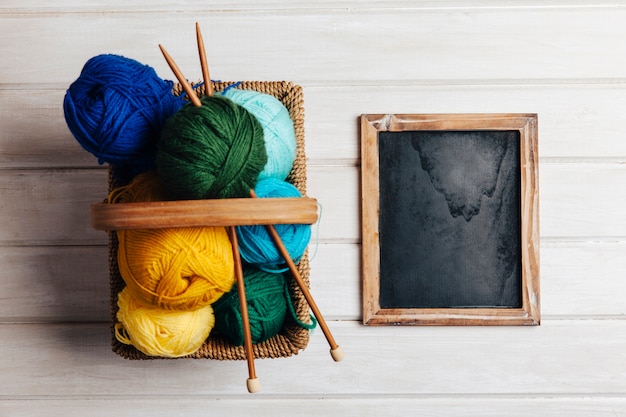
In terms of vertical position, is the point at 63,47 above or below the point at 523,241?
above

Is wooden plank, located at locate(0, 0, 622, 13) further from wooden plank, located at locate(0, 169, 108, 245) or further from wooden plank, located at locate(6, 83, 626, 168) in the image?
wooden plank, located at locate(0, 169, 108, 245)

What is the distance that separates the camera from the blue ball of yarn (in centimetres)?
56

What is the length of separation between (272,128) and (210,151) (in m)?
0.10

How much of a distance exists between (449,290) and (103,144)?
1.58 ft

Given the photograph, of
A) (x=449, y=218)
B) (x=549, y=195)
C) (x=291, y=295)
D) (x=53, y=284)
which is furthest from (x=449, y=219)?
(x=53, y=284)

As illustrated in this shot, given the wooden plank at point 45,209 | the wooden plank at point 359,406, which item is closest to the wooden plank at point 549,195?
the wooden plank at point 45,209

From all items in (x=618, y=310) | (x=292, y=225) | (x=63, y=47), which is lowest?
(x=618, y=310)

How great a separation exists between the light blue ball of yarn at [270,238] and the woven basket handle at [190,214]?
33 millimetres

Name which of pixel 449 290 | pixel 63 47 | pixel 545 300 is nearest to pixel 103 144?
pixel 63 47

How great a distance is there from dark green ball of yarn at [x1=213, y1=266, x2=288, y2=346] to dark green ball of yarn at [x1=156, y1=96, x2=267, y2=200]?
4.4 inches

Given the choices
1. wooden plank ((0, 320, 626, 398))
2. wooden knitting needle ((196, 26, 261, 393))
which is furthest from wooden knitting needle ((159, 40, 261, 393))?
wooden plank ((0, 320, 626, 398))

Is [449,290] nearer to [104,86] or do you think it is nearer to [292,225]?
[292,225]

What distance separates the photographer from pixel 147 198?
0.59 metres

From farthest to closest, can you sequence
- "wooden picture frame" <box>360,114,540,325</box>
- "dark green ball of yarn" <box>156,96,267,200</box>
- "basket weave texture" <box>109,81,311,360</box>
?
1. "wooden picture frame" <box>360,114,540,325</box>
2. "basket weave texture" <box>109,81,311,360</box>
3. "dark green ball of yarn" <box>156,96,267,200</box>
